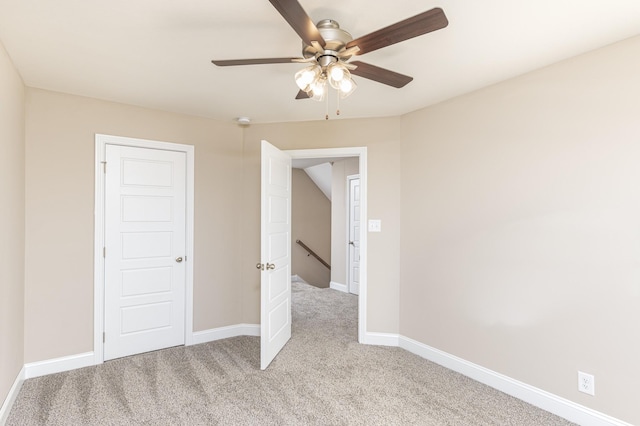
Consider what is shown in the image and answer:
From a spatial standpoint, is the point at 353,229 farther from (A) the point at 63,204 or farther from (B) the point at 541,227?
(A) the point at 63,204

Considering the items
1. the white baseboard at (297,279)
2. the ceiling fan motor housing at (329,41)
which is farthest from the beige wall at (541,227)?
the white baseboard at (297,279)

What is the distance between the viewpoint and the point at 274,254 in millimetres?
3158

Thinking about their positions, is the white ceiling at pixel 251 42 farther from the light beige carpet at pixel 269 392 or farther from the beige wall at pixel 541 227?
the light beige carpet at pixel 269 392

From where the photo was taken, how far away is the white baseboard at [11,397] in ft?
6.95

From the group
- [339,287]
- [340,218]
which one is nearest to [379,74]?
[340,218]

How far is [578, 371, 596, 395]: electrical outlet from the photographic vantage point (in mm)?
2102

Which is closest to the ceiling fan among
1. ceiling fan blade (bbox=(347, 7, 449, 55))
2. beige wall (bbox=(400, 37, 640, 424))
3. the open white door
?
ceiling fan blade (bbox=(347, 7, 449, 55))

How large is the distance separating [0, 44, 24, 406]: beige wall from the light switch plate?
9.41 feet

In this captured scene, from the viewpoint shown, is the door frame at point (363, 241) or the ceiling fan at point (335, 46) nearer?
the ceiling fan at point (335, 46)

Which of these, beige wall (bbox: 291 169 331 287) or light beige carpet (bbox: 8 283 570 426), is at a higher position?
beige wall (bbox: 291 169 331 287)

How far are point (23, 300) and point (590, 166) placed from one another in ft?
13.7

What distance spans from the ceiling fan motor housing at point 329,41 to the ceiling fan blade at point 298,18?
7 centimetres

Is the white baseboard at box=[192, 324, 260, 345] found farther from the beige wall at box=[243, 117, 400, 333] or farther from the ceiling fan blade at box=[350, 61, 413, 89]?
the ceiling fan blade at box=[350, 61, 413, 89]

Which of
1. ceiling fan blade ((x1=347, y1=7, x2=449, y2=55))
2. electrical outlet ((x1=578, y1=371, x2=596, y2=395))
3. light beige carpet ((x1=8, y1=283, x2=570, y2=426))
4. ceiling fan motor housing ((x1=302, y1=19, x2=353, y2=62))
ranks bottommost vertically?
light beige carpet ((x1=8, y1=283, x2=570, y2=426))
